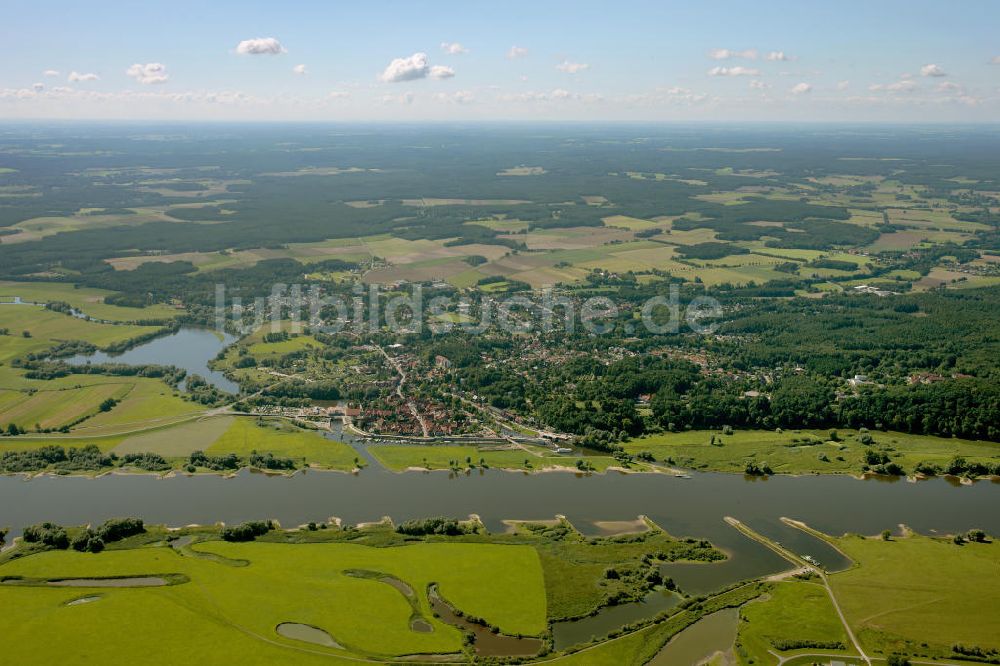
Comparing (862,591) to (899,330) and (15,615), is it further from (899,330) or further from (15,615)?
(899,330)

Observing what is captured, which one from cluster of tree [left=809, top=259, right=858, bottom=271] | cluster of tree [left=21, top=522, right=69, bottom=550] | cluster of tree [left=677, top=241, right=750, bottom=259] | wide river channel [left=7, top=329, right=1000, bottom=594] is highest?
cluster of tree [left=677, top=241, right=750, bottom=259]

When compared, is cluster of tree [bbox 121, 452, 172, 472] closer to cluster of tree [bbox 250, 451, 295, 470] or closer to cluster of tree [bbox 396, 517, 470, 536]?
cluster of tree [bbox 250, 451, 295, 470]

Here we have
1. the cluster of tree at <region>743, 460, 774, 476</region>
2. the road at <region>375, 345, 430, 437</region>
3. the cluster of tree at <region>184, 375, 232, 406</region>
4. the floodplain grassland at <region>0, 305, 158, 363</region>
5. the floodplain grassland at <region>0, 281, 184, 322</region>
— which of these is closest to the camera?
the cluster of tree at <region>743, 460, 774, 476</region>

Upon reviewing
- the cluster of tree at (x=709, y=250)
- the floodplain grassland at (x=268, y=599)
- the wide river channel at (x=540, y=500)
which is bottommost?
the floodplain grassland at (x=268, y=599)

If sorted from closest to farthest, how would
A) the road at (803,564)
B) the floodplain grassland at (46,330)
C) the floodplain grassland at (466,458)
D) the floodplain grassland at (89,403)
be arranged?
the road at (803,564) → the floodplain grassland at (466,458) → the floodplain grassland at (89,403) → the floodplain grassland at (46,330)

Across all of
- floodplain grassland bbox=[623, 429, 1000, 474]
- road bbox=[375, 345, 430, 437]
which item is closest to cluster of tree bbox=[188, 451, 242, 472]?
road bbox=[375, 345, 430, 437]

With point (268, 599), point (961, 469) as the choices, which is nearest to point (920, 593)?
point (961, 469)

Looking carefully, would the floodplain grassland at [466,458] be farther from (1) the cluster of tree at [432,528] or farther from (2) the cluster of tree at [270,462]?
(1) the cluster of tree at [432,528]

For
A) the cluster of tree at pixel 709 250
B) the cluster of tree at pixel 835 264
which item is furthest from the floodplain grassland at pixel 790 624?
the cluster of tree at pixel 709 250
